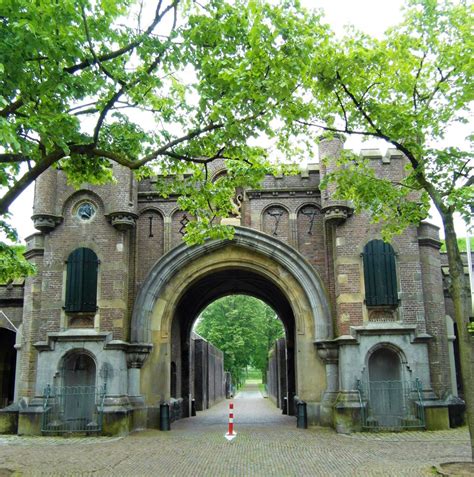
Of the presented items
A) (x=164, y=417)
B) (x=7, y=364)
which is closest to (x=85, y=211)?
(x=164, y=417)

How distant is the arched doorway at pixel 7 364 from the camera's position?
65.6ft

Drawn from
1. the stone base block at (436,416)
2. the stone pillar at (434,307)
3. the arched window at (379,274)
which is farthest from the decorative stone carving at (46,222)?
the stone base block at (436,416)

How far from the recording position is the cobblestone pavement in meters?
9.63

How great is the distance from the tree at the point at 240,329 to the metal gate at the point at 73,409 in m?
28.2

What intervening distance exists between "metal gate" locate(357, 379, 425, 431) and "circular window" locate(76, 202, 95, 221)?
28.7 feet

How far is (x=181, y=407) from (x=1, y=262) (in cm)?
1064

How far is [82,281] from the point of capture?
15.8m

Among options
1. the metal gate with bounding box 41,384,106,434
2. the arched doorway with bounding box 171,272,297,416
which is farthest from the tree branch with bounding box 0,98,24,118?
the arched doorway with bounding box 171,272,297,416

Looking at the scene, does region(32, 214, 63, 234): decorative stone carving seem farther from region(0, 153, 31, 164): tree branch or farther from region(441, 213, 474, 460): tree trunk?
region(441, 213, 474, 460): tree trunk

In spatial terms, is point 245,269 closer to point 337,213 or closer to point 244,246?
point 244,246

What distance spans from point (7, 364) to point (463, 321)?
16.5m

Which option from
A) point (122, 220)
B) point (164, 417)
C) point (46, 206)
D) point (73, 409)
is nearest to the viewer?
point (73, 409)

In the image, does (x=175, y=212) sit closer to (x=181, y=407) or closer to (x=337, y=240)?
(x=337, y=240)

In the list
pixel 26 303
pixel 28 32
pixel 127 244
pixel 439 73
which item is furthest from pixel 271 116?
pixel 26 303
